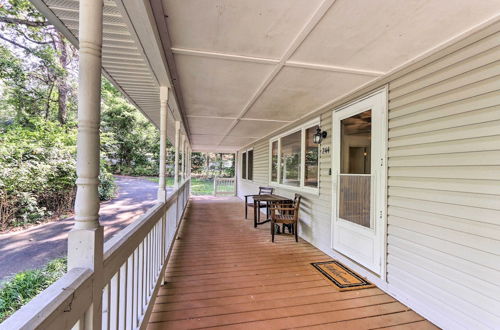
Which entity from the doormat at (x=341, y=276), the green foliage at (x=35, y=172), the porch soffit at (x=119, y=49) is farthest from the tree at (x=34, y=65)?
the doormat at (x=341, y=276)

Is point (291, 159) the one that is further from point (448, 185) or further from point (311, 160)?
point (448, 185)

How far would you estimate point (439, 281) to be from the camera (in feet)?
6.87

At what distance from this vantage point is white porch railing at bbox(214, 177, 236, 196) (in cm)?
1205

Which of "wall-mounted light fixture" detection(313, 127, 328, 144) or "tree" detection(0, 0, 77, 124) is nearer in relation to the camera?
"wall-mounted light fixture" detection(313, 127, 328, 144)

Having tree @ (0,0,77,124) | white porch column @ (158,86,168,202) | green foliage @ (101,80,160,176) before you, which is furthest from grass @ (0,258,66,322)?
green foliage @ (101,80,160,176)

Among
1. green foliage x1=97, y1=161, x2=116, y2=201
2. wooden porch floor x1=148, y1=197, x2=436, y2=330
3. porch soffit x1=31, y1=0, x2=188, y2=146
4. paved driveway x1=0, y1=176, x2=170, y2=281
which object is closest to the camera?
porch soffit x1=31, y1=0, x2=188, y2=146

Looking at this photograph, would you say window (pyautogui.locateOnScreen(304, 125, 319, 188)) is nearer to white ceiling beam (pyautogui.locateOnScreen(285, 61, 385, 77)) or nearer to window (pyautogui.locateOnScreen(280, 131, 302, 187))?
window (pyautogui.locateOnScreen(280, 131, 302, 187))

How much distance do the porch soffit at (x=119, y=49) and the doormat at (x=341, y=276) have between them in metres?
3.12

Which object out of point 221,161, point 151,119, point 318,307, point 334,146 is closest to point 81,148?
point 318,307

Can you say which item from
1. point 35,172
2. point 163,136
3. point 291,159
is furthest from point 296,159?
point 35,172

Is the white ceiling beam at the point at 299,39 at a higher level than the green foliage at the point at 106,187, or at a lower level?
higher

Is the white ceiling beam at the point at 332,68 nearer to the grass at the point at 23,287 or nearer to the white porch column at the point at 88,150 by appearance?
the white porch column at the point at 88,150

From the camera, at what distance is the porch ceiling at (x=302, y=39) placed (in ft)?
5.02

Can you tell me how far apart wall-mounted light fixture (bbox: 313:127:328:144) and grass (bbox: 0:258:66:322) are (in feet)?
14.1
